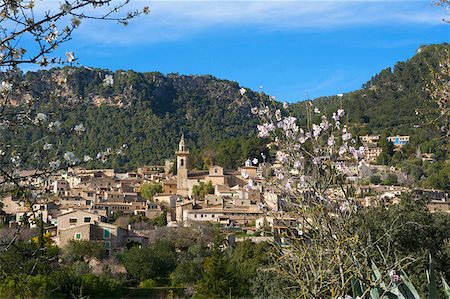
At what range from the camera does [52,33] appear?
291 centimetres

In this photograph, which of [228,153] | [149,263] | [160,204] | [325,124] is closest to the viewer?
[325,124]

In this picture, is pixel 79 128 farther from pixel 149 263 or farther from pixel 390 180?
pixel 390 180

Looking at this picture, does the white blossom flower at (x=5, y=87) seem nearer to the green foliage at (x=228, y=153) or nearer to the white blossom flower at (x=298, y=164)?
the white blossom flower at (x=298, y=164)

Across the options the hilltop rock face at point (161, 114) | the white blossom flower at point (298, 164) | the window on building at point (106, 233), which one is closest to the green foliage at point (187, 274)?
the window on building at point (106, 233)

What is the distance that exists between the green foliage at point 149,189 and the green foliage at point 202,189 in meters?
2.75

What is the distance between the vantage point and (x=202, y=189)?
50.1 meters

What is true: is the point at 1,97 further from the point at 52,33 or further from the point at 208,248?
the point at 208,248

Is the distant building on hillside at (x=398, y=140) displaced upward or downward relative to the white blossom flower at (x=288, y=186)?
upward

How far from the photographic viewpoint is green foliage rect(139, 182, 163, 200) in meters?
50.3

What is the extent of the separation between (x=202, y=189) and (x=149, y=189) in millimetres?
4009

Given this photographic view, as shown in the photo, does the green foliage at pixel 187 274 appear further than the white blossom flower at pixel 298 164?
Yes

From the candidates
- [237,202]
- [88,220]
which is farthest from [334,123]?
[237,202]

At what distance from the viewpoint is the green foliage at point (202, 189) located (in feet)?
163

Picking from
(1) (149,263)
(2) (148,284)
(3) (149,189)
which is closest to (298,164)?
(2) (148,284)
